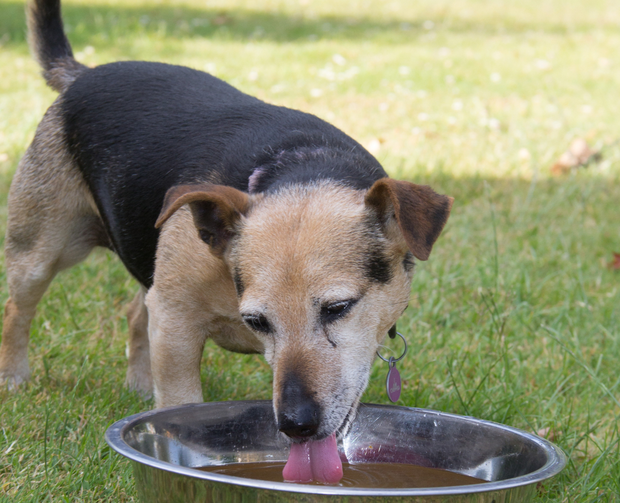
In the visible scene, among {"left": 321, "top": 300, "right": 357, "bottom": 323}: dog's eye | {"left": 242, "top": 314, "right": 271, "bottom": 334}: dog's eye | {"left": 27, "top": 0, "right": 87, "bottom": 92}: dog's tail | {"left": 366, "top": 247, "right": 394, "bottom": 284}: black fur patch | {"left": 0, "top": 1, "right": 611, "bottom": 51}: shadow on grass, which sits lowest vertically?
{"left": 0, "top": 1, "right": 611, "bottom": 51}: shadow on grass

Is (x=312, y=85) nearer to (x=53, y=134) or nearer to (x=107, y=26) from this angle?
(x=107, y=26)

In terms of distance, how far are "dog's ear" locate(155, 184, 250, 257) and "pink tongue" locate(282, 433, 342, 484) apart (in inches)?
35.7

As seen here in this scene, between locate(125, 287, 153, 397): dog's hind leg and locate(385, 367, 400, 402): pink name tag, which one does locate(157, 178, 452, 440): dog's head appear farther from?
locate(125, 287, 153, 397): dog's hind leg

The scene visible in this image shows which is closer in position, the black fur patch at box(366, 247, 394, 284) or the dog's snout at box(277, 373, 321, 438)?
the dog's snout at box(277, 373, 321, 438)

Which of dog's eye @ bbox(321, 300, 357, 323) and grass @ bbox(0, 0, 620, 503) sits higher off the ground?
dog's eye @ bbox(321, 300, 357, 323)

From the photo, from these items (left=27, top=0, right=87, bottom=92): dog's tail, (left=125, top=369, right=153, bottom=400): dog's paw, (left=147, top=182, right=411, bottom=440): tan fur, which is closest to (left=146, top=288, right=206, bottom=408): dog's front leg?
(left=147, top=182, right=411, bottom=440): tan fur

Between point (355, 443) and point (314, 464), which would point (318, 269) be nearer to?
point (314, 464)

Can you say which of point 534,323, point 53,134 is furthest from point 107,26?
point 534,323

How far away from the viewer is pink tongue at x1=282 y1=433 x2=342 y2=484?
280cm

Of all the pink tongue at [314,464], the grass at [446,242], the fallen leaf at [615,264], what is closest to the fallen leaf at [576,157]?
the grass at [446,242]

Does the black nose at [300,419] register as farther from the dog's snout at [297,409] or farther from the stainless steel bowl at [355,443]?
the stainless steel bowl at [355,443]

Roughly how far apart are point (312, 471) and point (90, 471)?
0.92 m

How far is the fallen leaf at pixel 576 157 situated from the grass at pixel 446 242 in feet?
0.54

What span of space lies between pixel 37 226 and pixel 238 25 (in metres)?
12.6
